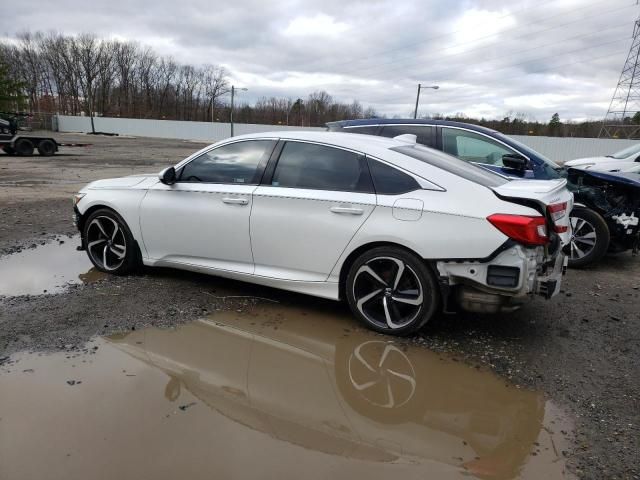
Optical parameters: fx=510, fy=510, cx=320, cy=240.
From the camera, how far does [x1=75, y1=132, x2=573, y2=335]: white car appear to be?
370 cm

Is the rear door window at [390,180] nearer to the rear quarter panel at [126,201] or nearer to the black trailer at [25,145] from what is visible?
the rear quarter panel at [126,201]

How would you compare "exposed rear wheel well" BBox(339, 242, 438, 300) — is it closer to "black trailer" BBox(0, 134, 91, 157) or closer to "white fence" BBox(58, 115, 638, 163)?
"black trailer" BBox(0, 134, 91, 157)

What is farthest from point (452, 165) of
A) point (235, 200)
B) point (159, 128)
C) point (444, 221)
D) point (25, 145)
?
point (159, 128)

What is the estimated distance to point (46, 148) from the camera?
23.7m

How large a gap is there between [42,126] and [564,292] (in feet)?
A: 248

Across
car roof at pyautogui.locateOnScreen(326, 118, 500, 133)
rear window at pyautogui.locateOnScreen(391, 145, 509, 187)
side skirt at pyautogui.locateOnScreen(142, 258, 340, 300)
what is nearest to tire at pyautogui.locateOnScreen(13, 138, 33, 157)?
car roof at pyautogui.locateOnScreen(326, 118, 500, 133)

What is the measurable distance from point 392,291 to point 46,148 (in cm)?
2421

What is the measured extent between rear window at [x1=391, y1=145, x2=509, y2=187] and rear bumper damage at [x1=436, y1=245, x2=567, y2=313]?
0.66m

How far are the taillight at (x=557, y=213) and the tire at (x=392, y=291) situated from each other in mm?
1026

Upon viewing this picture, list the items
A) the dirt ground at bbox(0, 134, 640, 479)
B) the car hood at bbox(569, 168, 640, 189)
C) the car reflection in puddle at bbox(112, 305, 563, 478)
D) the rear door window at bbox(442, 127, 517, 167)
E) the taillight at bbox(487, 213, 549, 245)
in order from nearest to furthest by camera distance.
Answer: the car reflection in puddle at bbox(112, 305, 563, 478) → the dirt ground at bbox(0, 134, 640, 479) → the taillight at bbox(487, 213, 549, 245) → the car hood at bbox(569, 168, 640, 189) → the rear door window at bbox(442, 127, 517, 167)

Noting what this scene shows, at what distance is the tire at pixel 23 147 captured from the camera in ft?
75.0

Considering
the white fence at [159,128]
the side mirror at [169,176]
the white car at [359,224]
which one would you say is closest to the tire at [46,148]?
the white car at [359,224]

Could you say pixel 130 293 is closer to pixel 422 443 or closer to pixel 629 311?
pixel 422 443

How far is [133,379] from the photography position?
3336mm
